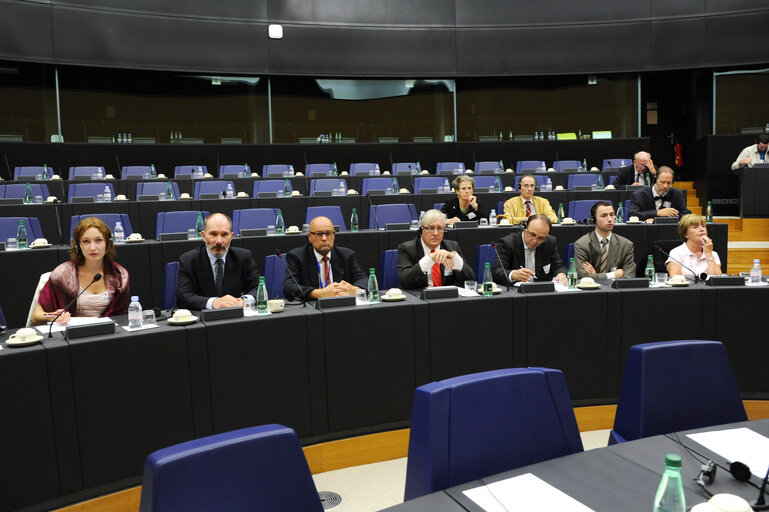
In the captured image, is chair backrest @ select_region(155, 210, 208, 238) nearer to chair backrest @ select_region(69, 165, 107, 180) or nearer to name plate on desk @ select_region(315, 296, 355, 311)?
name plate on desk @ select_region(315, 296, 355, 311)

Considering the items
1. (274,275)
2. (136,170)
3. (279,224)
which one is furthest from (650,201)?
(136,170)

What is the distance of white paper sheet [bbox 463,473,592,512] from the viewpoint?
4.03 feet

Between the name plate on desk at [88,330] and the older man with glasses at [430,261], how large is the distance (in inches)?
65.5

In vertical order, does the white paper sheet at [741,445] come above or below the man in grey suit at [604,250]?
below

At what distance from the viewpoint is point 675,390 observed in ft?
5.96

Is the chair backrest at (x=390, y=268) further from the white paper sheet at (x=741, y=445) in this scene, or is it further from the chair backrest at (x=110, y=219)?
the white paper sheet at (x=741, y=445)

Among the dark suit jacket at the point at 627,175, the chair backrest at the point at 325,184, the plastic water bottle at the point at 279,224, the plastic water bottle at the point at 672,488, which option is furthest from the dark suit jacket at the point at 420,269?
the dark suit jacket at the point at 627,175

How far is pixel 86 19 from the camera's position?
8984 mm

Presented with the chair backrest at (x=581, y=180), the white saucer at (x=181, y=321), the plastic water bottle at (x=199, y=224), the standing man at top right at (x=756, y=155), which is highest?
the standing man at top right at (x=756, y=155)

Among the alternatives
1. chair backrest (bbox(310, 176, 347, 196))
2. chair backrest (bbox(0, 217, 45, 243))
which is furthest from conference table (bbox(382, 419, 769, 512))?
chair backrest (bbox(310, 176, 347, 196))

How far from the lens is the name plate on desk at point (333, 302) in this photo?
2.91m

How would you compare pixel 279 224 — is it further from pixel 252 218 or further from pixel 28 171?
pixel 28 171

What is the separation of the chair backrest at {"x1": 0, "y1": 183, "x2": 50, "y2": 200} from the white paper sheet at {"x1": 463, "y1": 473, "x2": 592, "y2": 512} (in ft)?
20.4

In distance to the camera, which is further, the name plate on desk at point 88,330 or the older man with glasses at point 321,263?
the older man with glasses at point 321,263
